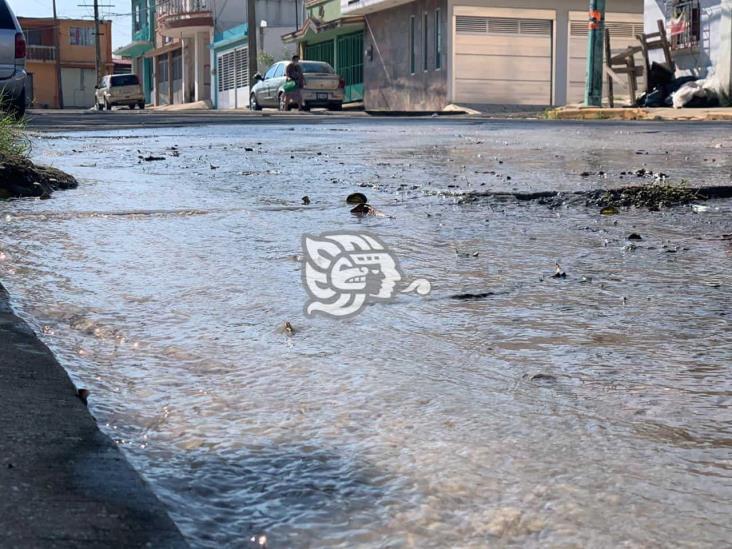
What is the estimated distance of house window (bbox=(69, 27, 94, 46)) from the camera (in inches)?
2808

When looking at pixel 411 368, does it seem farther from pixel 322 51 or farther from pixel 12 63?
pixel 322 51

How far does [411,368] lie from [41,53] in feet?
231

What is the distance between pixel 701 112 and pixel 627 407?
49.6 feet

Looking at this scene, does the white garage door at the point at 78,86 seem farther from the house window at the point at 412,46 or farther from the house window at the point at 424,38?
the house window at the point at 424,38

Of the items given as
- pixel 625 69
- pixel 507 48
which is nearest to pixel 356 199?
pixel 625 69

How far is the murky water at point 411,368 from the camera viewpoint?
1510 mm

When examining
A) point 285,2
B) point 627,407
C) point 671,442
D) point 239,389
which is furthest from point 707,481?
point 285,2

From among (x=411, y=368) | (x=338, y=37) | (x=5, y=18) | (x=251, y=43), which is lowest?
(x=411, y=368)

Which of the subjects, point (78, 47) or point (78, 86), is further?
point (78, 47)

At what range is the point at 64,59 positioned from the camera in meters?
69.9

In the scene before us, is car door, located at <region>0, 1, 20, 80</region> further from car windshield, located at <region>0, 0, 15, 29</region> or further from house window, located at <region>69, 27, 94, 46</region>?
house window, located at <region>69, 27, 94, 46</region>

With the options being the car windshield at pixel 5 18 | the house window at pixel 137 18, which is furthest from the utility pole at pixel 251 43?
the car windshield at pixel 5 18

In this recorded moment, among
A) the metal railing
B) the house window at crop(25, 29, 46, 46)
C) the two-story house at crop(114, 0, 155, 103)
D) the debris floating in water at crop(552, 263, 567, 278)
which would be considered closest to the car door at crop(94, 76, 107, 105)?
the metal railing

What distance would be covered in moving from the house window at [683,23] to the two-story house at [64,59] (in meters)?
51.6
